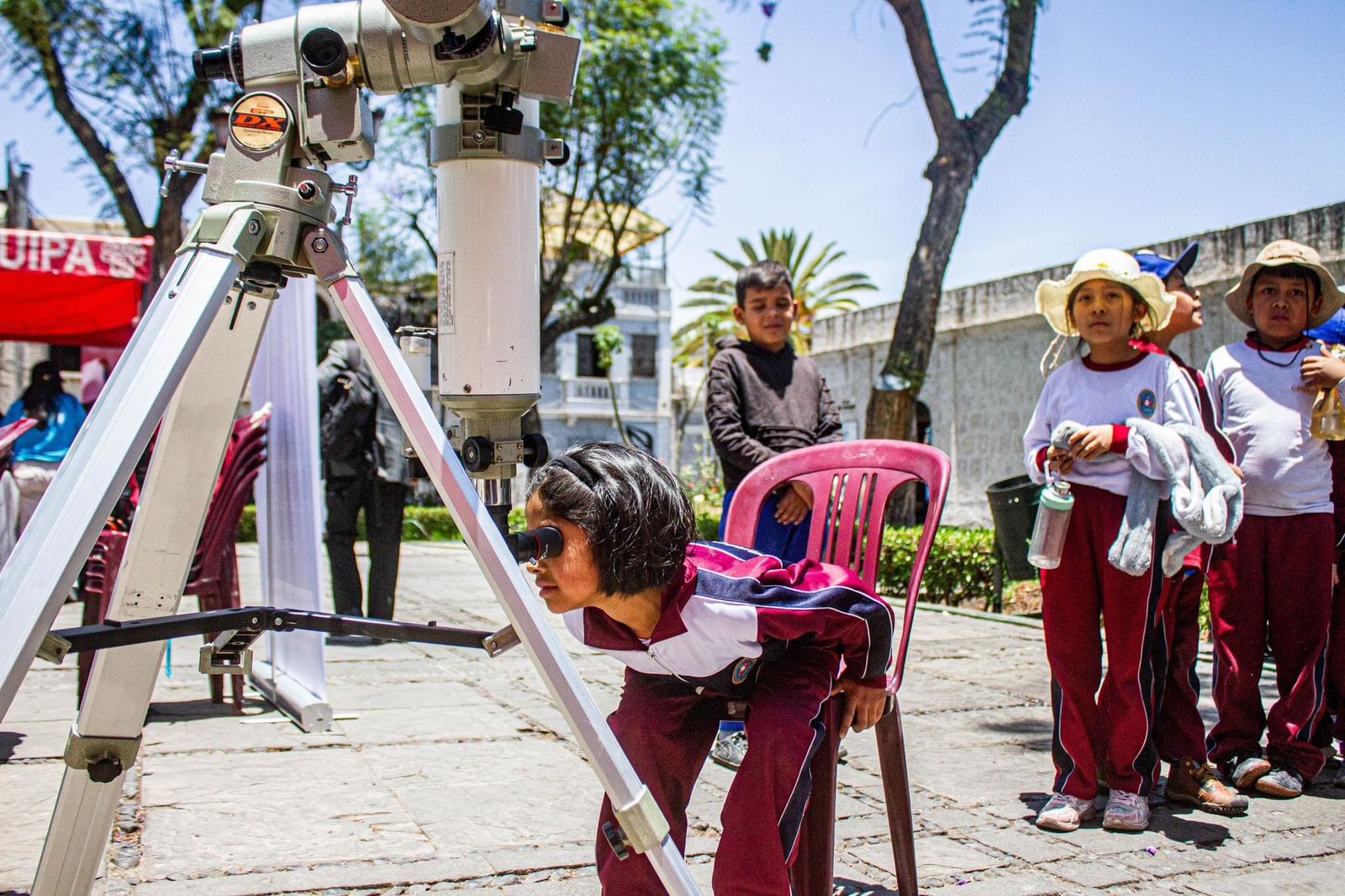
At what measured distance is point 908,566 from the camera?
9.64 meters

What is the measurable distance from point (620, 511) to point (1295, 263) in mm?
2897

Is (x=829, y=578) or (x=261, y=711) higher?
(x=829, y=578)

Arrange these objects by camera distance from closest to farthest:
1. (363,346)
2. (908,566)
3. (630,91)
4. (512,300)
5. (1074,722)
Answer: (363,346) < (512,300) < (1074,722) < (908,566) < (630,91)

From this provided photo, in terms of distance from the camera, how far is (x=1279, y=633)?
3852mm

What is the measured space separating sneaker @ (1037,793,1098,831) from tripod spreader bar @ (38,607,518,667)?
193 centimetres

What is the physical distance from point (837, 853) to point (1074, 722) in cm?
89

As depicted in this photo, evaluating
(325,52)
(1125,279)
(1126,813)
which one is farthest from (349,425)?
(325,52)

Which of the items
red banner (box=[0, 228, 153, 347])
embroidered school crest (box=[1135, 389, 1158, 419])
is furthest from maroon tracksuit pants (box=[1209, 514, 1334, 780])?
red banner (box=[0, 228, 153, 347])

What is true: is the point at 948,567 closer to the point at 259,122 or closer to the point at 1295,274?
the point at 1295,274

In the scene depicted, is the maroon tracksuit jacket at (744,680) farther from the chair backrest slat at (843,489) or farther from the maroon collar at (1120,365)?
the maroon collar at (1120,365)

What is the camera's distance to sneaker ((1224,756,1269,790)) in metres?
3.64

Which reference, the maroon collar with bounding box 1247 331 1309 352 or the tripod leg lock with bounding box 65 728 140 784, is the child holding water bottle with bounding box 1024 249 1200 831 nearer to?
the maroon collar with bounding box 1247 331 1309 352

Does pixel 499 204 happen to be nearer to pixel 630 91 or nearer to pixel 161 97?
pixel 161 97

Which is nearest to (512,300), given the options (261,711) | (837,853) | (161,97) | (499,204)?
(499,204)
